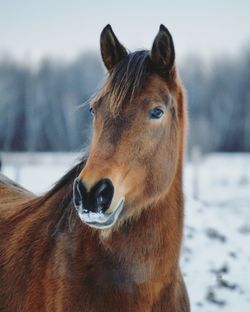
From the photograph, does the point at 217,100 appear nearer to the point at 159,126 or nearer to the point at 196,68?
the point at 196,68

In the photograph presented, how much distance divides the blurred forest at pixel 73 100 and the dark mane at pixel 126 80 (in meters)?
34.6

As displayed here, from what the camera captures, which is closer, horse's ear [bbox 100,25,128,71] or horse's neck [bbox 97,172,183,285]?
horse's neck [bbox 97,172,183,285]

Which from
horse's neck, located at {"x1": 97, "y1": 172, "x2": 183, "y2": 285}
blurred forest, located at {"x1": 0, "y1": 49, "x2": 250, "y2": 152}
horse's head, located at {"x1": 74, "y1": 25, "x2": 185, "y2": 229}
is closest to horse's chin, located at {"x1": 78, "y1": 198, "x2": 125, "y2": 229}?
horse's head, located at {"x1": 74, "y1": 25, "x2": 185, "y2": 229}

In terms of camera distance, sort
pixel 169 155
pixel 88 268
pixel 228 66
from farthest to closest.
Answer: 1. pixel 228 66
2. pixel 169 155
3. pixel 88 268

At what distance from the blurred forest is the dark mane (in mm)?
34606

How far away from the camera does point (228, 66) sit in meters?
51.8

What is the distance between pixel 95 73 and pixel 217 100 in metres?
13.9

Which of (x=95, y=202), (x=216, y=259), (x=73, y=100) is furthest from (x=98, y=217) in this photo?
(x=73, y=100)

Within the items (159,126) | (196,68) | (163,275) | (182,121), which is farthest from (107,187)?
(196,68)

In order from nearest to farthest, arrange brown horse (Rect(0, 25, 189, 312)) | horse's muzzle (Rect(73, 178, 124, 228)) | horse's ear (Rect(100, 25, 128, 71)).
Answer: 1. horse's muzzle (Rect(73, 178, 124, 228))
2. brown horse (Rect(0, 25, 189, 312))
3. horse's ear (Rect(100, 25, 128, 71))

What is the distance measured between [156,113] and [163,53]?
430 mm

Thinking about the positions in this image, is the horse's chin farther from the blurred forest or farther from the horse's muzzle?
the blurred forest

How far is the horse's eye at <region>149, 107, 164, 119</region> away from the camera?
103 inches

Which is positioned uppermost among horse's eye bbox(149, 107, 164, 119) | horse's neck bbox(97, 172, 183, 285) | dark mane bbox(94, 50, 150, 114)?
dark mane bbox(94, 50, 150, 114)
